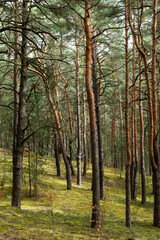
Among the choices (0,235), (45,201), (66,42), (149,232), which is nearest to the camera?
(0,235)

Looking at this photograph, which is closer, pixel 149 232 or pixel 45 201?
pixel 149 232

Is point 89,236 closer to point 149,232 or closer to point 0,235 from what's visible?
point 0,235

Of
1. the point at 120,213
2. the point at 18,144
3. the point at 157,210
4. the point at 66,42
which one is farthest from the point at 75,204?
the point at 66,42

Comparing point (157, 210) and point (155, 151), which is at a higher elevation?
point (155, 151)

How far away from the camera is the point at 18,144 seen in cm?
709

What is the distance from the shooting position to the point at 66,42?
55.0 feet

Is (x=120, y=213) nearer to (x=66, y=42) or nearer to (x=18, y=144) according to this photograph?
(x=18, y=144)

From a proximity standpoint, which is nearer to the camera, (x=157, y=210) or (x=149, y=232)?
(x=149, y=232)

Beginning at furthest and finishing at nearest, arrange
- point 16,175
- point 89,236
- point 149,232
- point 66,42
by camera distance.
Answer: point 66,42 → point 149,232 → point 16,175 → point 89,236

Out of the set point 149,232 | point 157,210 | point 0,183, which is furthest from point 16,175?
point 0,183

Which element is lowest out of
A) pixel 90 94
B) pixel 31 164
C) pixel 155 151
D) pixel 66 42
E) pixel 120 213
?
pixel 120 213

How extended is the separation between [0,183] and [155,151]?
911 centimetres

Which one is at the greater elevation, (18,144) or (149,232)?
(18,144)

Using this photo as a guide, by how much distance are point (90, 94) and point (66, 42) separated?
1090 centimetres
